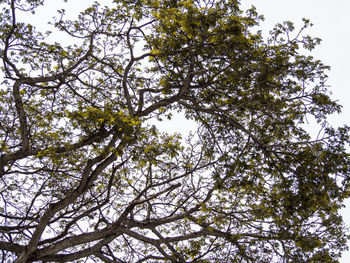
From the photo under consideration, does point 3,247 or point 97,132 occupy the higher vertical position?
point 97,132

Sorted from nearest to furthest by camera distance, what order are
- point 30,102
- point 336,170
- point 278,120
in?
point 336,170
point 278,120
point 30,102

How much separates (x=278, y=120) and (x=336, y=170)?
5.49ft

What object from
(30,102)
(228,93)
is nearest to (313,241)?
(228,93)

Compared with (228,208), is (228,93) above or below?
above

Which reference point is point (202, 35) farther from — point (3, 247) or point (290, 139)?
point (3, 247)

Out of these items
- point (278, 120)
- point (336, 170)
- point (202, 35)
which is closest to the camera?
point (336, 170)

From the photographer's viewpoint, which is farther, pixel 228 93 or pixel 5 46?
pixel 228 93

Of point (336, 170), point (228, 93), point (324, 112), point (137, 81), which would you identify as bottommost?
point (336, 170)

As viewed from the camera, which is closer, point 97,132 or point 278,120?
point 97,132

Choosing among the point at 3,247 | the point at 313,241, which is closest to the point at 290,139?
the point at 313,241

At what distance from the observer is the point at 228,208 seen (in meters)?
6.55

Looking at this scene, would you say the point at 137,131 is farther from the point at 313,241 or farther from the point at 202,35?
the point at 313,241

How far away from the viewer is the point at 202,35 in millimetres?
5652

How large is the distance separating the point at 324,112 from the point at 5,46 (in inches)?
231
